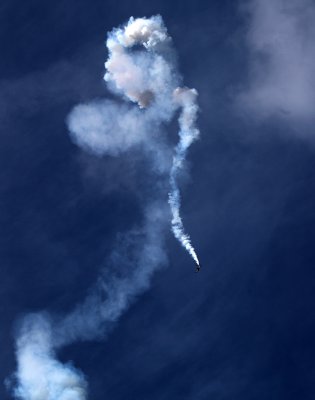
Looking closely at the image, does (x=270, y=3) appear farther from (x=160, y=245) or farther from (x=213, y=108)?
(x=160, y=245)

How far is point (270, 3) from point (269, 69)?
9.93 m

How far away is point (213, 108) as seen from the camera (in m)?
166

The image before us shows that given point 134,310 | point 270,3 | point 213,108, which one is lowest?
point 134,310

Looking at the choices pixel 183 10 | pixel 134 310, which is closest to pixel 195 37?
pixel 183 10

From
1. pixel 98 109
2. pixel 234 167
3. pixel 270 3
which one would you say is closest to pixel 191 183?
pixel 234 167

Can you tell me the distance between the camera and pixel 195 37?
16600 centimetres

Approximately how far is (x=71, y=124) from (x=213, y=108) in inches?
821

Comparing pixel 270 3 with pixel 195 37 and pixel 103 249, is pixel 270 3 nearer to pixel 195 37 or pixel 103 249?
pixel 195 37

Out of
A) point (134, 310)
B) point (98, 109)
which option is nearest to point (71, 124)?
point (98, 109)

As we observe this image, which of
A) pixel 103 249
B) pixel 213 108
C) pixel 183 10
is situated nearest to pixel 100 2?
pixel 183 10

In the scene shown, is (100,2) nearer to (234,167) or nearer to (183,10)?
(183,10)

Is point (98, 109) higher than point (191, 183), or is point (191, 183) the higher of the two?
point (98, 109)

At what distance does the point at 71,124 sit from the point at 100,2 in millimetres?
18237

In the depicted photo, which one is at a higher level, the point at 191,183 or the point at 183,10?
the point at 183,10
